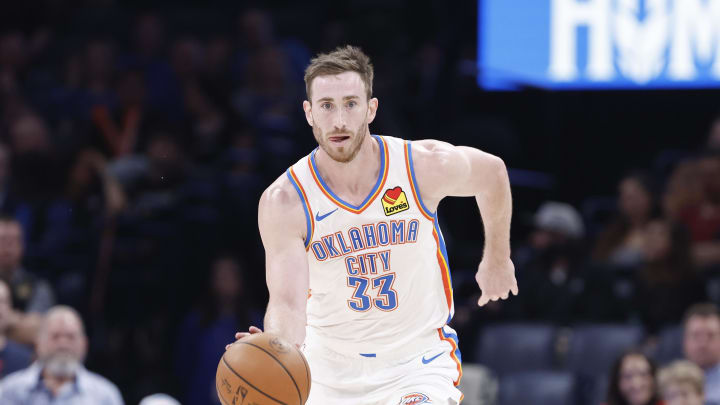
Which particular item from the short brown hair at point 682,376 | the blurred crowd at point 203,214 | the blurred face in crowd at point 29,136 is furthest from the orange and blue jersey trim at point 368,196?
the blurred face in crowd at point 29,136

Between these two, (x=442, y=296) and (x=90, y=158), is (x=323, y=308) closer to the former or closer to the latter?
(x=442, y=296)

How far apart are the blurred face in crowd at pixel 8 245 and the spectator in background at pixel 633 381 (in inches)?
193

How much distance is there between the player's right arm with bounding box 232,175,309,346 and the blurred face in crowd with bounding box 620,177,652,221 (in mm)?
5598

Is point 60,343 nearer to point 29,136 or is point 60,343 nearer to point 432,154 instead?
point 29,136

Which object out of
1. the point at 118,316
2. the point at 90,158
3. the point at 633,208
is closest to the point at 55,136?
the point at 90,158

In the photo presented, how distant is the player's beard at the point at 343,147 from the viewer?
496 cm

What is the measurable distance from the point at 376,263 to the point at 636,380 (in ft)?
12.1

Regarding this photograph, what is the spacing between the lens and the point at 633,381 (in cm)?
801

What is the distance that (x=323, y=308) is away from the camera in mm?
5129

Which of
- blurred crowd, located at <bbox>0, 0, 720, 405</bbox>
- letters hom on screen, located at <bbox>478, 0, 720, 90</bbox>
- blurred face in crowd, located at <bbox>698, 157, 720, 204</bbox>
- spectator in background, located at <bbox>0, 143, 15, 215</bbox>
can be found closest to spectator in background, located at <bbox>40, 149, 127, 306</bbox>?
blurred crowd, located at <bbox>0, 0, 720, 405</bbox>

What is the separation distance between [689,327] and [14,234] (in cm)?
545

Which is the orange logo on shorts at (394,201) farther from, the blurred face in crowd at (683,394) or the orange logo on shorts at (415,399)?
the blurred face in crowd at (683,394)

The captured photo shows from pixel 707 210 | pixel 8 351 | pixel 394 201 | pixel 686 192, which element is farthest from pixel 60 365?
pixel 707 210

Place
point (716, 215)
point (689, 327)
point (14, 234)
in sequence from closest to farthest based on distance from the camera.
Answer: point (689, 327), point (14, 234), point (716, 215)
